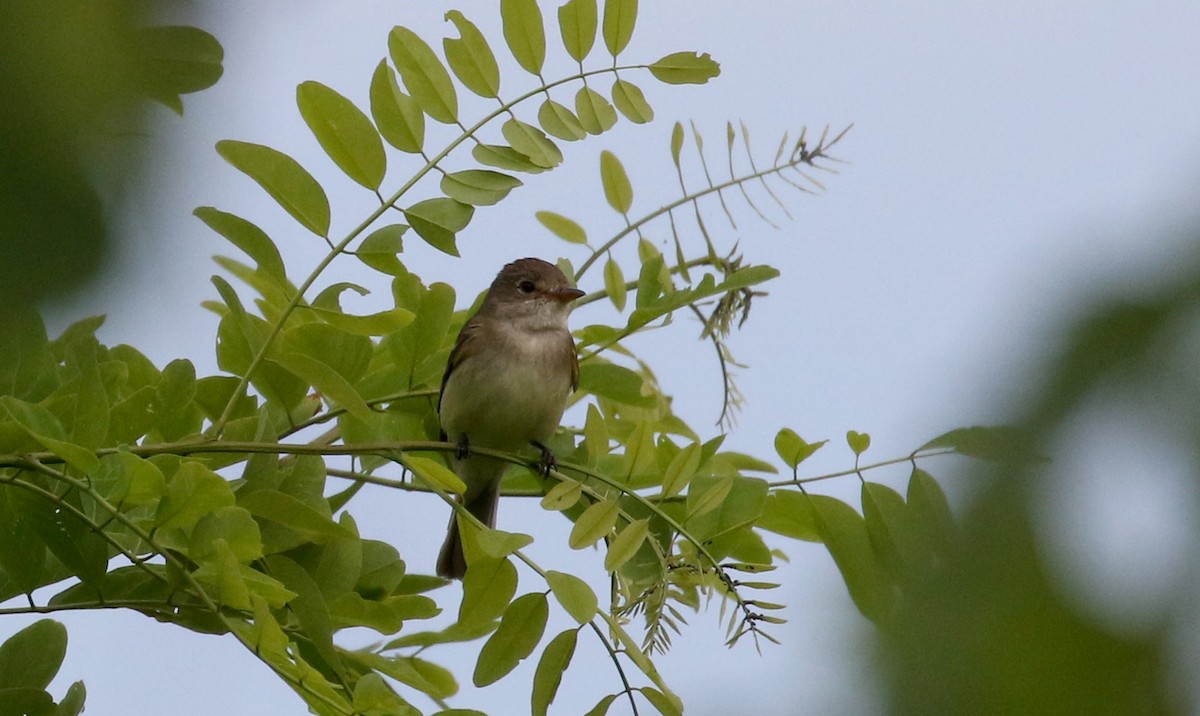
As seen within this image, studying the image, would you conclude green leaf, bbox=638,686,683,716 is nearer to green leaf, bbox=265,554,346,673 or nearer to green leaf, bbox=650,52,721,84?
green leaf, bbox=265,554,346,673

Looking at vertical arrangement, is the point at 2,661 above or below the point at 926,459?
above

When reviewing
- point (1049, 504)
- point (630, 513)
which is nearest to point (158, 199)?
point (1049, 504)

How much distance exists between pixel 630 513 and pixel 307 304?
105cm

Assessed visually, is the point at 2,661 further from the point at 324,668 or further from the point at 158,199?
the point at 158,199

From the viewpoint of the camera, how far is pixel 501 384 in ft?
18.9

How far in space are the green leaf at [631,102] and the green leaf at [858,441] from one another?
40.9 inches

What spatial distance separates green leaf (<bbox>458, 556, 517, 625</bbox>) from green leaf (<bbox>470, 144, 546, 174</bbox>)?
3.42ft

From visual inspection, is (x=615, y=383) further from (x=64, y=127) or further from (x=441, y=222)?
(x=64, y=127)

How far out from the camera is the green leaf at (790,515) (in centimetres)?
349

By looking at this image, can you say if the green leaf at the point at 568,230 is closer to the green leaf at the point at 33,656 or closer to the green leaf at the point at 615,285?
the green leaf at the point at 615,285

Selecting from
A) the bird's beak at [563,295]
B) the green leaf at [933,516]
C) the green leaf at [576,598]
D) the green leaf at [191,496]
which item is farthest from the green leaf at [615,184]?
the green leaf at [933,516]

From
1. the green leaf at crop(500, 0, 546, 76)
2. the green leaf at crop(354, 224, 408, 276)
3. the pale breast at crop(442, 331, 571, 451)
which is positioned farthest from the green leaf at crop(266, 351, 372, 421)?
the pale breast at crop(442, 331, 571, 451)

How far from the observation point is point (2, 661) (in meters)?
2.90

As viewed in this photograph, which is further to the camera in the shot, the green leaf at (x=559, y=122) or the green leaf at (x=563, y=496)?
the green leaf at (x=559, y=122)
